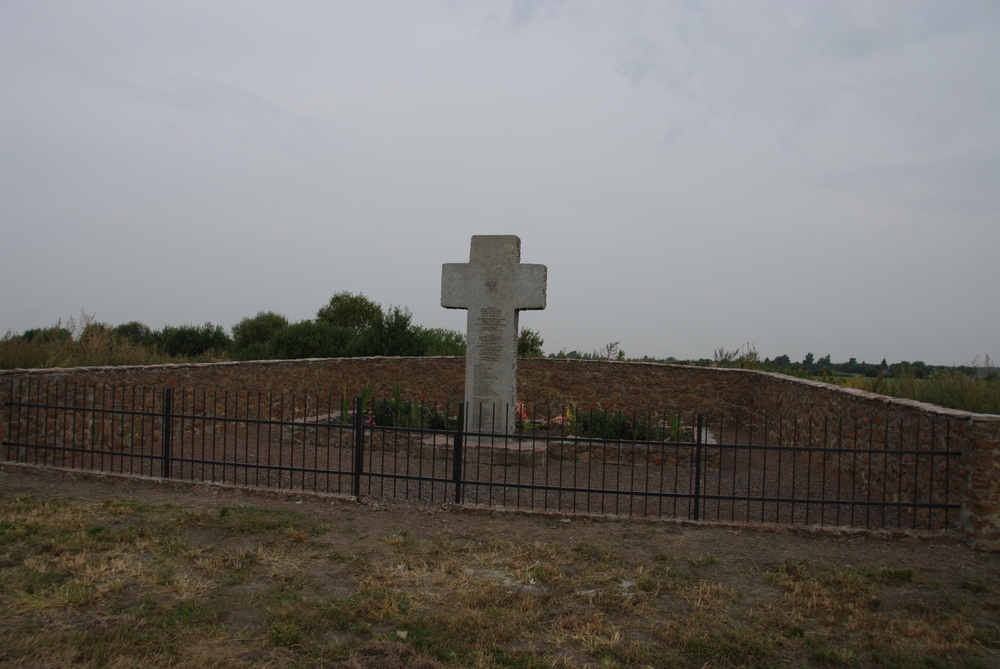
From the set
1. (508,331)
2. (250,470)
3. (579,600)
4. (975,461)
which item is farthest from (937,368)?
(250,470)

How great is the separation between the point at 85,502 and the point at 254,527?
6.67 ft

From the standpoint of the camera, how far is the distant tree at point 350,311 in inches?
1266

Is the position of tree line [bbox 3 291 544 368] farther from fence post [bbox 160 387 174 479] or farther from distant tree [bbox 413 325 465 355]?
fence post [bbox 160 387 174 479]

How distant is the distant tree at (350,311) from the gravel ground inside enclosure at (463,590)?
25.7 metres

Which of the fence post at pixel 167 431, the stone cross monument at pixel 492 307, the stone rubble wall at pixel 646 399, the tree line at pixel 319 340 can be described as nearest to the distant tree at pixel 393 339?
the tree line at pixel 319 340

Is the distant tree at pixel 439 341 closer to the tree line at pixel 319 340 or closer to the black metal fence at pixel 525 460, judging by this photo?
the tree line at pixel 319 340

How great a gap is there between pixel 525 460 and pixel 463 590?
14.8 ft

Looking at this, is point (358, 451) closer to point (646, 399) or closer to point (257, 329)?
point (646, 399)

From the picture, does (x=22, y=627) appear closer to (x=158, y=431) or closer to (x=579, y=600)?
(x=579, y=600)

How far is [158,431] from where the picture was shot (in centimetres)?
1026

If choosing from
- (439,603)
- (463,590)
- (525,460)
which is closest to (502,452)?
(525,460)

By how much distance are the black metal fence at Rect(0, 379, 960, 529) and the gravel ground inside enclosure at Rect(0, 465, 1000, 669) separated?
1.79ft

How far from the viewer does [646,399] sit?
15.5 m

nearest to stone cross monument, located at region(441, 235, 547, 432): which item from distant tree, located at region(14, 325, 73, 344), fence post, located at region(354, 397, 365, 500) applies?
fence post, located at region(354, 397, 365, 500)
